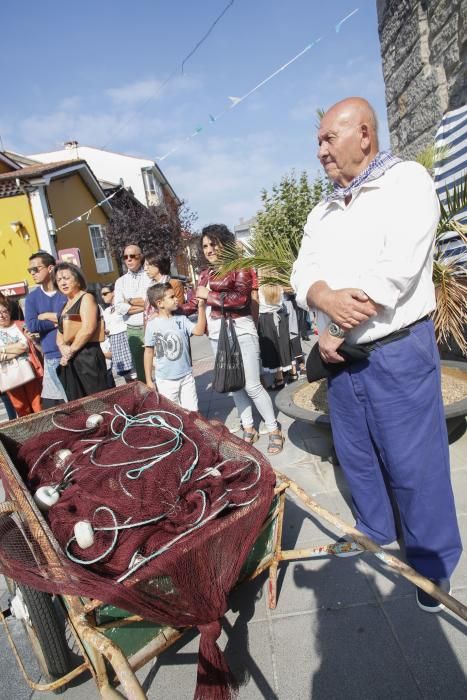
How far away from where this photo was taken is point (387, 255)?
1592 millimetres

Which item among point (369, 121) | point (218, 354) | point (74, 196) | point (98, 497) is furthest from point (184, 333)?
point (74, 196)

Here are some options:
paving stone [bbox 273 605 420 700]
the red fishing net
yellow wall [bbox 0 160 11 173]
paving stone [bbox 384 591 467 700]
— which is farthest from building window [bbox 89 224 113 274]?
paving stone [bbox 384 591 467 700]

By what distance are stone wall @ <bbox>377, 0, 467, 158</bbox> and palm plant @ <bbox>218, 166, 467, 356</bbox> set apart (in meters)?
0.95

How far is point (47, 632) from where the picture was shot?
179 centimetres

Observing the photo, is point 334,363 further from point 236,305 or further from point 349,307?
point 236,305

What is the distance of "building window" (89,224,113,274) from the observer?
58.2ft

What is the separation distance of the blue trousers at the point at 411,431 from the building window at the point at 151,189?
2965 cm

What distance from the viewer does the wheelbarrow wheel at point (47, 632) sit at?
1765 millimetres

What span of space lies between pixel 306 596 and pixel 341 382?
109cm

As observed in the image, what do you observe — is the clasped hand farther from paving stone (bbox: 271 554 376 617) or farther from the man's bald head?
paving stone (bbox: 271 554 376 617)

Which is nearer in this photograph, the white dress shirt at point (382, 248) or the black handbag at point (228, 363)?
the white dress shirt at point (382, 248)

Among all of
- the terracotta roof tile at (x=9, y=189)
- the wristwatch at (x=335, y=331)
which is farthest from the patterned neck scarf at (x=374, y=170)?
the terracotta roof tile at (x=9, y=189)

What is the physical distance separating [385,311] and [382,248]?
0.25m

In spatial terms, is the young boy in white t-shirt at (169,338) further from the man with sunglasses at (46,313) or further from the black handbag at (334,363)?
the black handbag at (334,363)
